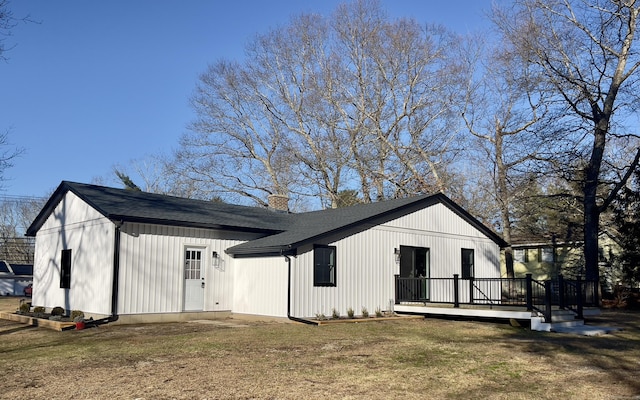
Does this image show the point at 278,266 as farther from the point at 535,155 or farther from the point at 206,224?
the point at 535,155

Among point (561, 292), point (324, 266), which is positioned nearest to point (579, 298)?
point (561, 292)

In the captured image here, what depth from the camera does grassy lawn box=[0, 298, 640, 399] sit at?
7164 mm

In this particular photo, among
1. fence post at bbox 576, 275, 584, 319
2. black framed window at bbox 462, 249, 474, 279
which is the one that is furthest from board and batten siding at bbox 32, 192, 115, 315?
black framed window at bbox 462, 249, 474, 279

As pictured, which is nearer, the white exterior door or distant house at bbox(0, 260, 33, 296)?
the white exterior door

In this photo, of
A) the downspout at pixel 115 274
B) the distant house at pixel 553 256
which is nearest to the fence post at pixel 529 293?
the downspout at pixel 115 274

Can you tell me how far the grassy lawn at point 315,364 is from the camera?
7164 mm

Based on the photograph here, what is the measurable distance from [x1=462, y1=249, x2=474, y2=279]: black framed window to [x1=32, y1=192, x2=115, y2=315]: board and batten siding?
1284 centimetres

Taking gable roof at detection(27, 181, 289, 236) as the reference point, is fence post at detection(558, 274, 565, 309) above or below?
below

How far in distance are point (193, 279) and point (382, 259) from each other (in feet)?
20.0

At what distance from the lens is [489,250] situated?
22.9 meters

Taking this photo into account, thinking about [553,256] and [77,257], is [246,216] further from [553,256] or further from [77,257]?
[553,256]

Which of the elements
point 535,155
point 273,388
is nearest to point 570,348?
point 273,388

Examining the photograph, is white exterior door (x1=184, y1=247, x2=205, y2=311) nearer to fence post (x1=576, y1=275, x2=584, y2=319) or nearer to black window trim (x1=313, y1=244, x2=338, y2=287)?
black window trim (x1=313, y1=244, x2=338, y2=287)

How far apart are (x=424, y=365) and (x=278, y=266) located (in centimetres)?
811
